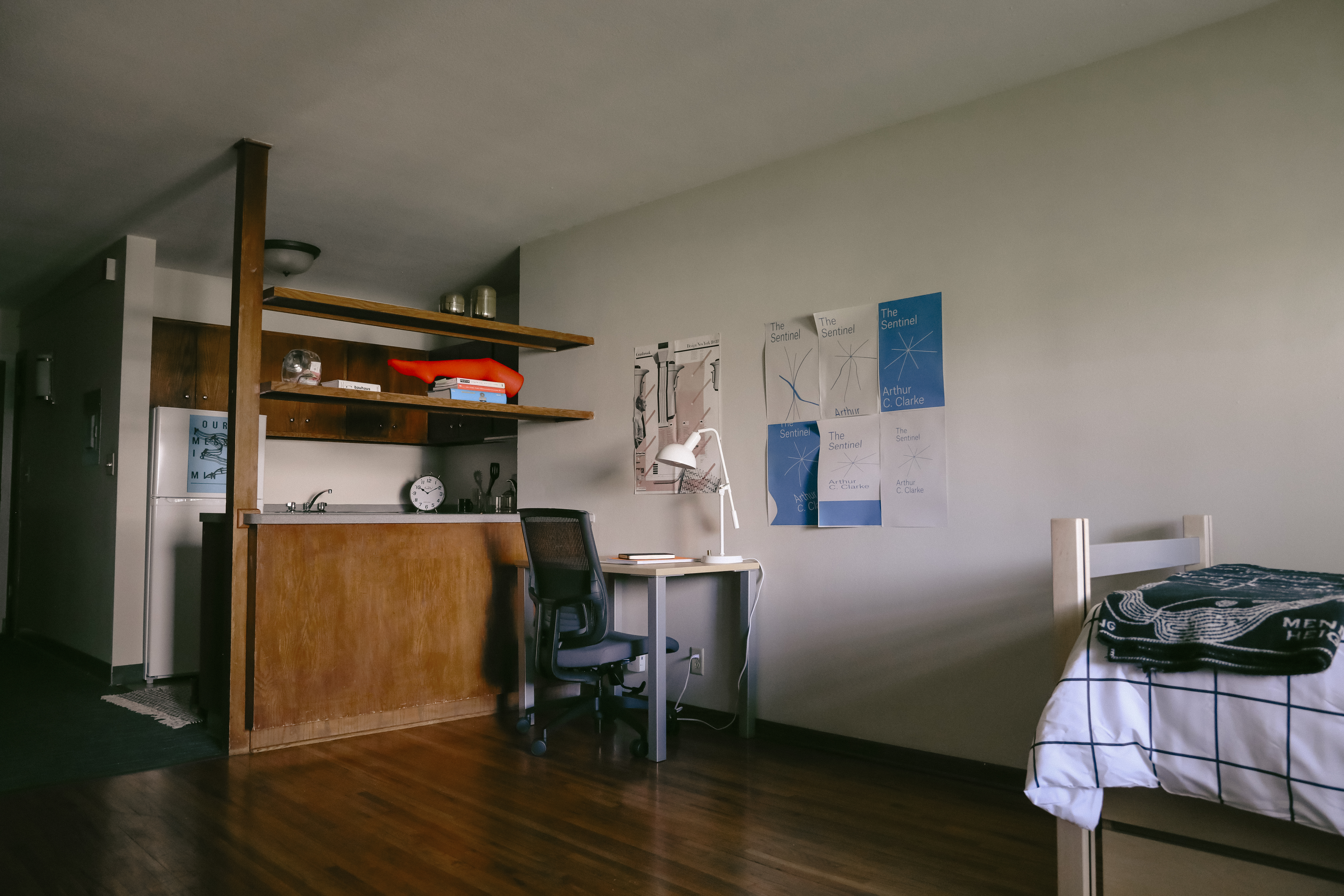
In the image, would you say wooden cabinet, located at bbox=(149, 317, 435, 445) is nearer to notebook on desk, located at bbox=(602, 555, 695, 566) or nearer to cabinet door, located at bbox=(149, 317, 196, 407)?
cabinet door, located at bbox=(149, 317, 196, 407)

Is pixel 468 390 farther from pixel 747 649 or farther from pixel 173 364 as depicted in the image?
pixel 173 364

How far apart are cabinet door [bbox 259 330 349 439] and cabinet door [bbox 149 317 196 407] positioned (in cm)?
42

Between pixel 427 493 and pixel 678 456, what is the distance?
3652 mm

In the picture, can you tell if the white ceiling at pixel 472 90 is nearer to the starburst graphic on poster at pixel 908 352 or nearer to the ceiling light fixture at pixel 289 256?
the ceiling light fixture at pixel 289 256

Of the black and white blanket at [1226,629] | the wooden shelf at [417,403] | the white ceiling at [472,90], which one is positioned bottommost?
the black and white blanket at [1226,629]

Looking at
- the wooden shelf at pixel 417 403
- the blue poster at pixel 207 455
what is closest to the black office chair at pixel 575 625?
the wooden shelf at pixel 417 403

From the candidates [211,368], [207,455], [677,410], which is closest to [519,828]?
[677,410]

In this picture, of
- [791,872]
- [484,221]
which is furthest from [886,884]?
[484,221]

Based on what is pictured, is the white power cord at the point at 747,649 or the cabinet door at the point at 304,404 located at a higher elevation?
the cabinet door at the point at 304,404

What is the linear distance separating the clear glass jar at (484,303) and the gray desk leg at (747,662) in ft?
7.09

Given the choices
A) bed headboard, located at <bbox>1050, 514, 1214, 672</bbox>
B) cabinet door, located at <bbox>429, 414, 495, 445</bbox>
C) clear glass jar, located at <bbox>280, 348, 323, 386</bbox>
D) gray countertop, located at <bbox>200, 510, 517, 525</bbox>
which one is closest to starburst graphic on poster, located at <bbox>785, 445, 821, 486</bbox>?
gray countertop, located at <bbox>200, 510, 517, 525</bbox>

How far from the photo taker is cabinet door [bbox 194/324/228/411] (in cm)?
546

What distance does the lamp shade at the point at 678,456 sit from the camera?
144 inches

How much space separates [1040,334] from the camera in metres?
3.04
